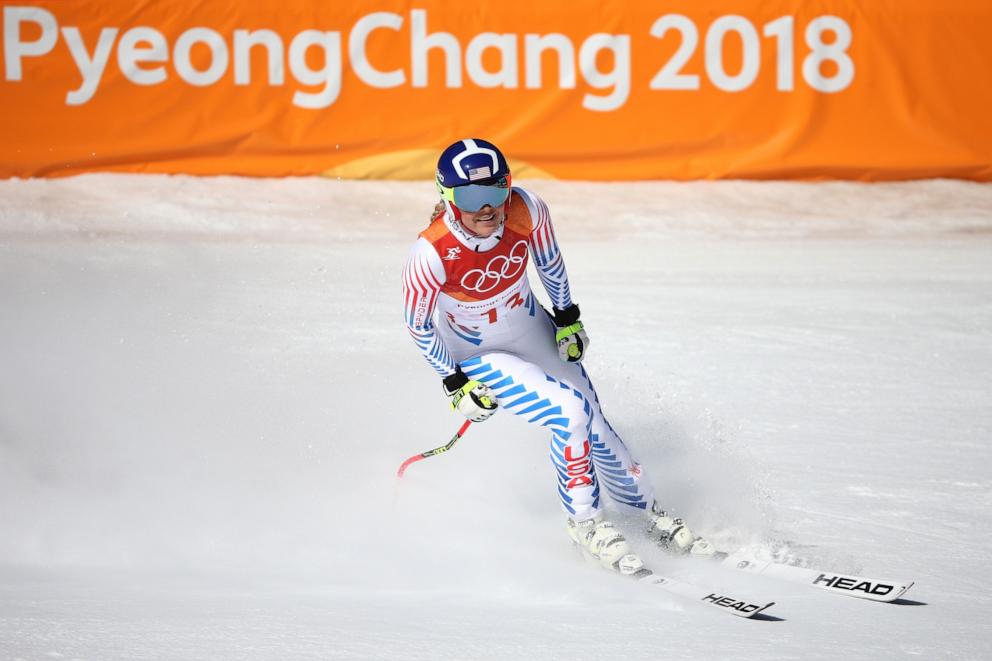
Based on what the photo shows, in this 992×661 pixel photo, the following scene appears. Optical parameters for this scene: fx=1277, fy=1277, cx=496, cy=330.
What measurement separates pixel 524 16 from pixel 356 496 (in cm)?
628

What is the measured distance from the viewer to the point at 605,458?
480cm

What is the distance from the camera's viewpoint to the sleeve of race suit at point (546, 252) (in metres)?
4.67

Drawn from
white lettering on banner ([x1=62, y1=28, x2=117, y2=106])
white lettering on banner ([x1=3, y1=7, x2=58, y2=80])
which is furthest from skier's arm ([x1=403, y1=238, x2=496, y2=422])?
white lettering on banner ([x1=3, y1=7, x2=58, y2=80])

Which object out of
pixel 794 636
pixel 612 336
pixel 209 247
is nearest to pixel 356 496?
pixel 794 636

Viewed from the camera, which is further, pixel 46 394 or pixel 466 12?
pixel 466 12

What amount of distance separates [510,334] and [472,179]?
73 centimetres

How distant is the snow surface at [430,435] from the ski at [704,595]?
68 millimetres

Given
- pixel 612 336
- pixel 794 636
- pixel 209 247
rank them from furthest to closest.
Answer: pixel 209 247
pixel 612 336
pixel 794 636

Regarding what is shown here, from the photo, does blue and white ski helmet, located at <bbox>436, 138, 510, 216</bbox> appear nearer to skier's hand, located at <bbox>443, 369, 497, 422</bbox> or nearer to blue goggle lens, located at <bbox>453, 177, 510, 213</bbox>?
blue goggle lens, located at <bbox>453, 177, 510, 213</bbox>

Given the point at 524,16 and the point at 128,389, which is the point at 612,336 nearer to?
the point at 128,389

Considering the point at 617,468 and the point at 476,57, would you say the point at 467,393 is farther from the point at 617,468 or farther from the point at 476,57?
the point at 476,57

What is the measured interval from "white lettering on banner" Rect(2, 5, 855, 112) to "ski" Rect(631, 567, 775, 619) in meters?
6.87

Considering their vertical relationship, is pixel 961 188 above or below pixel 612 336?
above

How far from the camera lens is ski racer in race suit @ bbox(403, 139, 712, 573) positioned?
4.45 m
